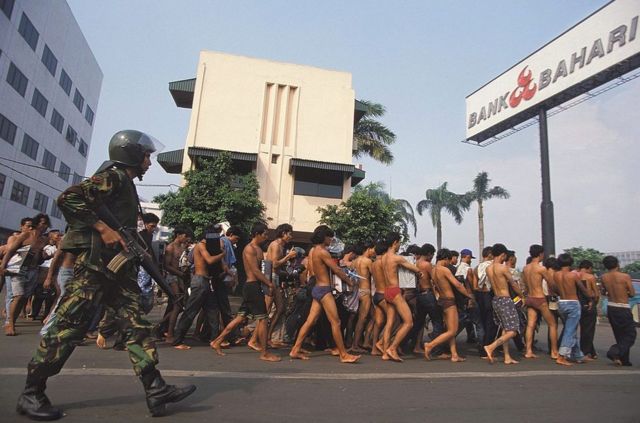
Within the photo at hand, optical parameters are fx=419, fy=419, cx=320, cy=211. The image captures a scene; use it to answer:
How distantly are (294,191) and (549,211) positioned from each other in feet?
39.9

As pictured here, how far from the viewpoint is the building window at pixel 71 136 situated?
1520 inches

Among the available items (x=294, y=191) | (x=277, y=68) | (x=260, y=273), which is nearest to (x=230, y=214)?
(x=294, y=191)

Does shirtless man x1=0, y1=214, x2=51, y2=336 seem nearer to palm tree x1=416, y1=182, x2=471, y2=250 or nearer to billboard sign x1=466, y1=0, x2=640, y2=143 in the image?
billboard sign x1=466, y1=0, x2=640, y2=143

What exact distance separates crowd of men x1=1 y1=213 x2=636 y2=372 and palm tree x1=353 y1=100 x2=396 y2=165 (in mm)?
15819

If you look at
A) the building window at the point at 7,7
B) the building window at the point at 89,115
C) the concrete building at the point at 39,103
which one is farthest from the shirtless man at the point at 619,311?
the building window at the point at 89,115

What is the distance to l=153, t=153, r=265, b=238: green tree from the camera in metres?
16.6

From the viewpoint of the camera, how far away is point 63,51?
34.8 meters

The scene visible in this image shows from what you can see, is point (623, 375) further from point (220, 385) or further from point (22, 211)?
point (22, 211)

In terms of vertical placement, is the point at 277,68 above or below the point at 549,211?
above

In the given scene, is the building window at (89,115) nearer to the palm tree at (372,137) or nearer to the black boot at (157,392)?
the palm tree at (372,137)

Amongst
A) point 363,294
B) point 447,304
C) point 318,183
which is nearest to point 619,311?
point 447,304

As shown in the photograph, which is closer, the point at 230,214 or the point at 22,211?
the point at 230,214

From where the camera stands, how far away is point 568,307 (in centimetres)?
707

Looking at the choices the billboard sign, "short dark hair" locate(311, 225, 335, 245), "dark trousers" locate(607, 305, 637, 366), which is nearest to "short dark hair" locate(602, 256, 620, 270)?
"dark trousers" locate(607, 305, 637, 366)
